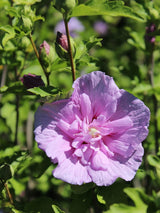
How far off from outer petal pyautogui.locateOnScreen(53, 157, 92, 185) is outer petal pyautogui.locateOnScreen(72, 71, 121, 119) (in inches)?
9.1

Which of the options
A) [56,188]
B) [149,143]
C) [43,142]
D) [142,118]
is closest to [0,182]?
[43,142]

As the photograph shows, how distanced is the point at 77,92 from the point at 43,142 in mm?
235

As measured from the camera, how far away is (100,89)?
1385 millimetres

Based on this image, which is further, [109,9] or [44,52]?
[44,52]

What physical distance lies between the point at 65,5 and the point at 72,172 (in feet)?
2.01

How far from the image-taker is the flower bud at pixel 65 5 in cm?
126

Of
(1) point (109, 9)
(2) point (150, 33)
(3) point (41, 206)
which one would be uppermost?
(1) point (109, 9)

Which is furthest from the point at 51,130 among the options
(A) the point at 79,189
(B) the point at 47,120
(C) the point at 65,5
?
(C) the point at 65,5

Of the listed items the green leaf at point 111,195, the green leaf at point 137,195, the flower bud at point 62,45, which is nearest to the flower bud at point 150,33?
the flower bud at point 62,45

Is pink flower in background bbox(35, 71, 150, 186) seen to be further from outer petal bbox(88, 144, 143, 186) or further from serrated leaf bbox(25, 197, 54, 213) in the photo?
serrated leaf bbox(25, 197, 54, 213)

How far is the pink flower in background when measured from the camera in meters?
1.33

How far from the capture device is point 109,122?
4.63 ft

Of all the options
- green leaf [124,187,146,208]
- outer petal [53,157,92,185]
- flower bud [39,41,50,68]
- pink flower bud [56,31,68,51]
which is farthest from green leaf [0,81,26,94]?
green leaf [124,187,146,208]

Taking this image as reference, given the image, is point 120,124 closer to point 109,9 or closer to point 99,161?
point 99,161
